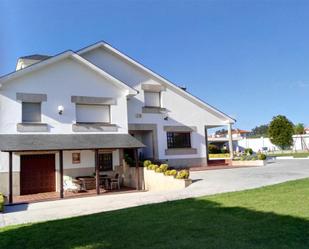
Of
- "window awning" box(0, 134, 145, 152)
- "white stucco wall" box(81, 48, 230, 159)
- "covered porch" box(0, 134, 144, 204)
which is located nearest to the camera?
"window awning" box(0, 134, 145, 152)

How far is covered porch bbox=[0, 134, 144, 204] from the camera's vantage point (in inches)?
675

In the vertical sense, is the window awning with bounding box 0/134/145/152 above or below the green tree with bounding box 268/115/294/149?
below

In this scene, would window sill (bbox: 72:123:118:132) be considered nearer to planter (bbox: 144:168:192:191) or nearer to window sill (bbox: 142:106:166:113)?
planter (bbox: 144:168:192:191)

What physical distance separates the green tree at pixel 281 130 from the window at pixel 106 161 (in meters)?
31.0

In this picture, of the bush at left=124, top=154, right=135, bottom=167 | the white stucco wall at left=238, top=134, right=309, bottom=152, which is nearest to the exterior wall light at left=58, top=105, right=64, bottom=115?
the bush at left=124, top=154, right=135, bottom=167

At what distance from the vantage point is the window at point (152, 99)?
24516 mm

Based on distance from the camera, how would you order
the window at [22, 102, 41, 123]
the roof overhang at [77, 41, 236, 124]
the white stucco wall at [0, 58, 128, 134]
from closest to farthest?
the white stucco wall at [0, 58, 128, 134]
the window at [22, 102, 41, 123]
the roof overhang at [77, 41, 236, 124]

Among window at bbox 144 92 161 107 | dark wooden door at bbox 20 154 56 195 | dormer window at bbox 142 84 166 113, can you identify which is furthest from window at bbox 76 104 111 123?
window at bbox 144 92 161 107

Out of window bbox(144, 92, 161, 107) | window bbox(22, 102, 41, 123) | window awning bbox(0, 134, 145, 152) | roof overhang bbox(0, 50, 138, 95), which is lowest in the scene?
window awning bbox(0, 134, 145, 152)

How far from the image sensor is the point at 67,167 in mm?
19625

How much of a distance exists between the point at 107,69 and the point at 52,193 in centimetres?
962

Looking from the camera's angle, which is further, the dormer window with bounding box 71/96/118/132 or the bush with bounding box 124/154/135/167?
the bush with bounding box 124/154/135/167

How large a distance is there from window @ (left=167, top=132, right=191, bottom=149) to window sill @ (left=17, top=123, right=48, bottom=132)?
968cm

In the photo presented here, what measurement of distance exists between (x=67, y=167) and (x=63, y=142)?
2.60m
